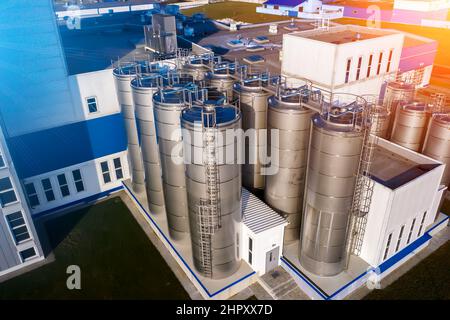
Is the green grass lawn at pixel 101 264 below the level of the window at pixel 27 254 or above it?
below

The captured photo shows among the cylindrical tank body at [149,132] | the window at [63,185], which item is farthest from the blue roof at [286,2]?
the window at [63,185]

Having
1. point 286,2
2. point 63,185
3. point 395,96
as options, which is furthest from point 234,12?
point 63,185

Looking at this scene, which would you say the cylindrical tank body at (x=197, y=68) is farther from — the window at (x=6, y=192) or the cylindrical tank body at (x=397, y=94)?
the cylindrical tank body at (x=397, y=94)

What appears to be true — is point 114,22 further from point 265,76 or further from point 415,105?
point 415,105

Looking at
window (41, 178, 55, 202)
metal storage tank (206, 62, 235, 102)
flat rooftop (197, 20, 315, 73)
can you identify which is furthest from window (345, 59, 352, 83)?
window (41, 178, 55, 202)

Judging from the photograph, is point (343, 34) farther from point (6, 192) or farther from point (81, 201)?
point (6, 192)

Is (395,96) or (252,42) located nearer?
(395,96)

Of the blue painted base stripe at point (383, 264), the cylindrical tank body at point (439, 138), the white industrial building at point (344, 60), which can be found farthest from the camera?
the white industrial building at point (344, 60)
